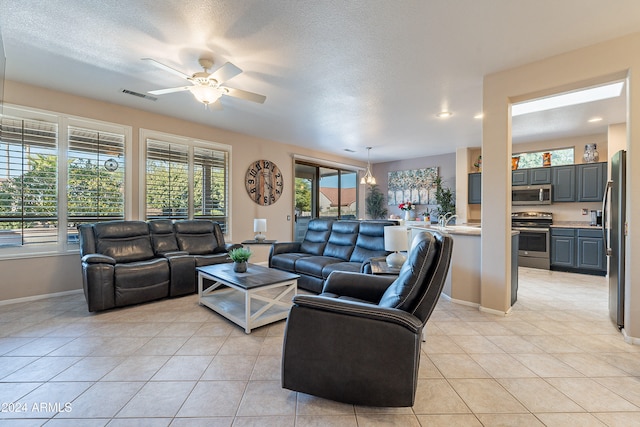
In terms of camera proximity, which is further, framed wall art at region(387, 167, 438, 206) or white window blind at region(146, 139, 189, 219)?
framed wall art at region(387, 167, 438, 206)

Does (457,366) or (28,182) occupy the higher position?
(28,182)

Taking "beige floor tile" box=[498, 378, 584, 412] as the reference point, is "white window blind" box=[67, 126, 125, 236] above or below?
above

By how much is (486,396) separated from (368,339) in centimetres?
95

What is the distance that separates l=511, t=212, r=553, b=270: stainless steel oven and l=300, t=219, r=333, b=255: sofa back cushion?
413cm

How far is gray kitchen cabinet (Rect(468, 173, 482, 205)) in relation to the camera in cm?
632

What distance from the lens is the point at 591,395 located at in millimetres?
1732

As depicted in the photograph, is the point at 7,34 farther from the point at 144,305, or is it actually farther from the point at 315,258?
the point at 315,258

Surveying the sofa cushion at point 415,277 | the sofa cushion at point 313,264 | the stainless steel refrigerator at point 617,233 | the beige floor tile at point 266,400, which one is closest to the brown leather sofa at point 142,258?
the sofa cushion at point 313,264

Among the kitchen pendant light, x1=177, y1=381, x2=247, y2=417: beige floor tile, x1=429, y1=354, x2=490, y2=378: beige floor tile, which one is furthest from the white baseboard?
the kitchen pendant light

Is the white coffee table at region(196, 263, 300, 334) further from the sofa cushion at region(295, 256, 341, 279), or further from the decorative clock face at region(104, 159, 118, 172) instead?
the decorative clock face at region(104, 159, 118, 172)

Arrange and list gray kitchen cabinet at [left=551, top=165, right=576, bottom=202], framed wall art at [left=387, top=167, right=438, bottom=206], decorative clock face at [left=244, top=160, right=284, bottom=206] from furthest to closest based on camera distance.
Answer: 1. framed wall art at [left=387, top=167, right=438, bottom=206]
2. decorative clock face at [left=244, top=160, right=284, bottom=206]
3. gray kitchen cabinet at [left=551, top=165, right=576, bottom=202]

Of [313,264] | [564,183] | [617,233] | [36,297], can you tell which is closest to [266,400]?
[313,264]

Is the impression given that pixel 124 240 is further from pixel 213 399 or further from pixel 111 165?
pixel 213 399

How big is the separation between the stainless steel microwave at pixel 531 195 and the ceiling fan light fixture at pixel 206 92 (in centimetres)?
610
